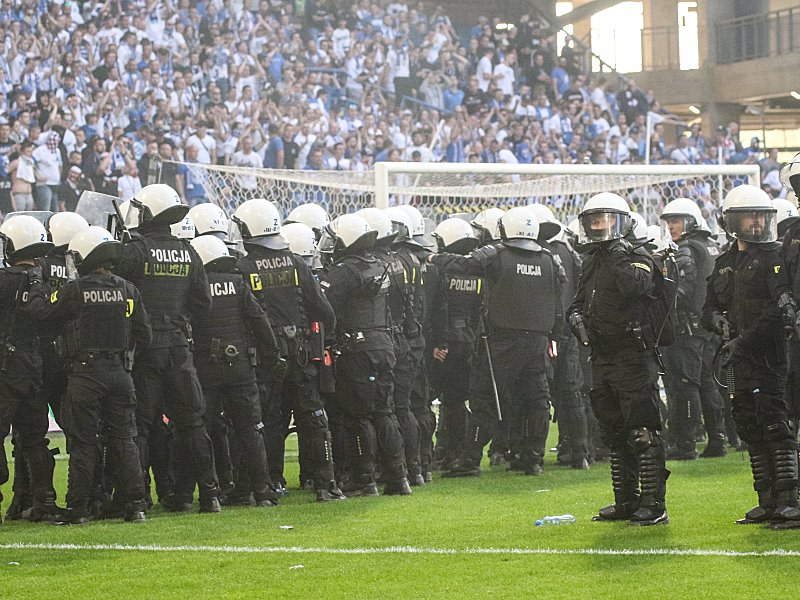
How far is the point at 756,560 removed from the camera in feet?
22.2

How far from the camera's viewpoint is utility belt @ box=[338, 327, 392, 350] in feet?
33.0

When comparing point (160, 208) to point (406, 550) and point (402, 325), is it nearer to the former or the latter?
point (402, 325)

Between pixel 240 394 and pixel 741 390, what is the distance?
3541mm

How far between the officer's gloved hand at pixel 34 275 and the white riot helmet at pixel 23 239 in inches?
4.9

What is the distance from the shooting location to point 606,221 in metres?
8.28

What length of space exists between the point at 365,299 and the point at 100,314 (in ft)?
7.29

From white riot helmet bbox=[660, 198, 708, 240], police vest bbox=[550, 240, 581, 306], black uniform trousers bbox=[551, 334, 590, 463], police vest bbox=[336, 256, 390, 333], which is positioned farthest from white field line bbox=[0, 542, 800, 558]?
white riot helmet bbox=[660, 198, 708, 240]

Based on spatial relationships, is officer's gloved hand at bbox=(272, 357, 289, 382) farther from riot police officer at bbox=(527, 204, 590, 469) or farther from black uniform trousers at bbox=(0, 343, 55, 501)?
riot police officer at bbox=(527, 204, 590, 469)

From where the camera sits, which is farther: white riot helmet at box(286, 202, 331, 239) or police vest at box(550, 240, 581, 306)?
police vest at box(550, 240, 581, 306)

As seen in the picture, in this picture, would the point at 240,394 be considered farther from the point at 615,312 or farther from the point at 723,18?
the point at 723,18

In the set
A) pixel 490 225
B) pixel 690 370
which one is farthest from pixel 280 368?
pixel 690 370

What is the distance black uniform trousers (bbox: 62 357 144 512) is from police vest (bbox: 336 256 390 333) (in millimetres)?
1886

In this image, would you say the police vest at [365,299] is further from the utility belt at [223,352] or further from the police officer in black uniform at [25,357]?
the police officer in black uniform at [25,357]

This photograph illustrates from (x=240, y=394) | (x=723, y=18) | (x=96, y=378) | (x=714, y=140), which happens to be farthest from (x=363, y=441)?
(x=723, y=18)
